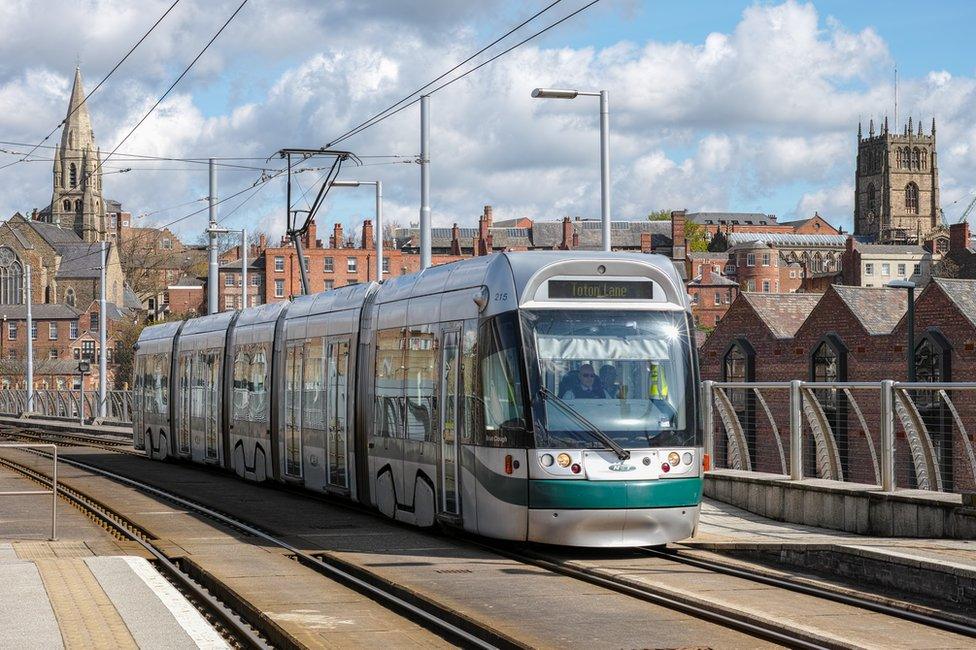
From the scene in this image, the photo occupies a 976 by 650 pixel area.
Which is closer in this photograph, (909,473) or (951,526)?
(951,526)

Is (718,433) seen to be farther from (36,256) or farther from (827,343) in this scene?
(36,256)

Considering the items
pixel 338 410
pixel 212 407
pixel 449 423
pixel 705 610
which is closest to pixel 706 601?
pixel 705 610

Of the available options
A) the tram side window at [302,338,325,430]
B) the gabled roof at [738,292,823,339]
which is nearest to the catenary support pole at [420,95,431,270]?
the tram side window at [302,338,325,430]

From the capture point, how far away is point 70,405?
2361 inches

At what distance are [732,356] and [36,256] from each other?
115755 mm

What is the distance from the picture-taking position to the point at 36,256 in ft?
531

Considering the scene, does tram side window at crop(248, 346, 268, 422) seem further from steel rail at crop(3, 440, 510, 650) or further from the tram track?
the tram track

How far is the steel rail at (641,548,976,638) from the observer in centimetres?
974

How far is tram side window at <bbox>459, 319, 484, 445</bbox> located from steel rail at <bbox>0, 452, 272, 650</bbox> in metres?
3.03

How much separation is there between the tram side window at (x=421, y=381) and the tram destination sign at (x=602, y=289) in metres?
2.07

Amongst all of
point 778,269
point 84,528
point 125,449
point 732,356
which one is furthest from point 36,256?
point 84,528

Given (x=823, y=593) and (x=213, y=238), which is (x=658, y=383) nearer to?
(x=823, y=593)

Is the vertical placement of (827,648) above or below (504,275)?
below

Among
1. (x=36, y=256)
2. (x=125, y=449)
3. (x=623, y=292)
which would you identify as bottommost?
(x=125, y=449)
